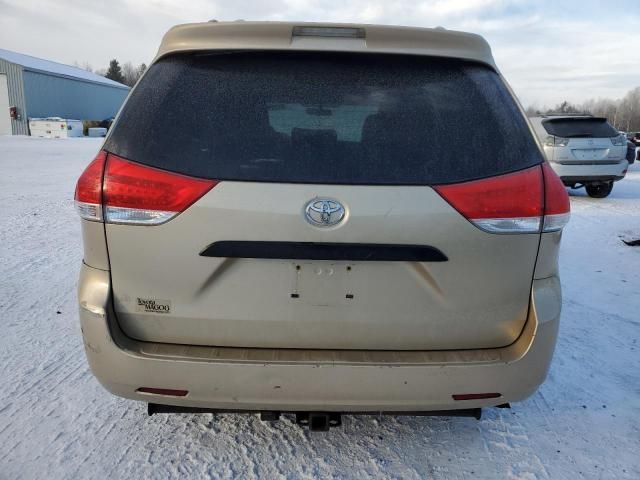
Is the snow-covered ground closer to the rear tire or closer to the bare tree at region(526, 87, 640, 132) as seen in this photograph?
the rear tire

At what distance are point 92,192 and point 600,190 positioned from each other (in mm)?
12110

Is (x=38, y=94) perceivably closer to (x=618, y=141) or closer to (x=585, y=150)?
(x=585, y=150)

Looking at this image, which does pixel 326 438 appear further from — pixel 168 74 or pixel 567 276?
pixel 567 276

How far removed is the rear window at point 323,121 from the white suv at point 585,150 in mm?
9577

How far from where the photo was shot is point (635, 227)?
26.1 ft

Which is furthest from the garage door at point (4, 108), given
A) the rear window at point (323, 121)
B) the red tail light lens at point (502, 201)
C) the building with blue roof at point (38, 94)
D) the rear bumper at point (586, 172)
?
the red tail light lens at point (502, 201)

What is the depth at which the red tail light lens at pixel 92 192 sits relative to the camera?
6.32ft

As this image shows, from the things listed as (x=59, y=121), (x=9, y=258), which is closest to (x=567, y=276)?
(x=9, y=258)

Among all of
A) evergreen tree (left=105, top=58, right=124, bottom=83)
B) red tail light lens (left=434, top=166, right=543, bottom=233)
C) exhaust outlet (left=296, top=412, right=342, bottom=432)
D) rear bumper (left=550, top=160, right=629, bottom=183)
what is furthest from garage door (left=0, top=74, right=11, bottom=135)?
evergreen tree (left=105, top=58, right=124, bottom=83)

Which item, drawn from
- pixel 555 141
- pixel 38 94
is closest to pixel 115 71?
pixel 38 94

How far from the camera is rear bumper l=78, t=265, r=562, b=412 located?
1928 mm

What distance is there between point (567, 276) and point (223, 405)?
4.45 meters

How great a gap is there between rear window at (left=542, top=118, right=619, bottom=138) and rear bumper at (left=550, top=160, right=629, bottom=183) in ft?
2.19

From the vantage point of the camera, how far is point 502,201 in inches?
75.8
